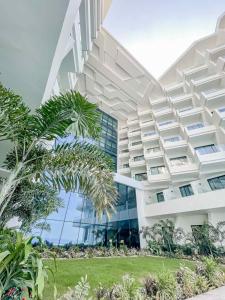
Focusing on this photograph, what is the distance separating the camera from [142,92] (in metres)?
27.3

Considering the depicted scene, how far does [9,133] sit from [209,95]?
810 inches

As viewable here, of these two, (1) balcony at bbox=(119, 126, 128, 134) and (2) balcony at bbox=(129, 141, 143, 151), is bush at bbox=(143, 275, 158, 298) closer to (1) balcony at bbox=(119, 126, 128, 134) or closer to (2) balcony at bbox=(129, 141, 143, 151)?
(2) balcony at bbox=(129, 141, 143, 151)

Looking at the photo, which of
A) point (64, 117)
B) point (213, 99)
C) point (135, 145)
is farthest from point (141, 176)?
point (64, 117)

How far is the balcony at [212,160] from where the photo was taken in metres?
14.6

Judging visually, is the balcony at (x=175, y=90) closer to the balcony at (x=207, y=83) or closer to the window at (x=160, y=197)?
the balcony at (x=207, y=83)

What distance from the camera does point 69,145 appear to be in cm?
Result: 420

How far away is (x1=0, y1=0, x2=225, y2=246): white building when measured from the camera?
3.64 m

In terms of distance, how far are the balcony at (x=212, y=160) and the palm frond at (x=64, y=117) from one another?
1387cm

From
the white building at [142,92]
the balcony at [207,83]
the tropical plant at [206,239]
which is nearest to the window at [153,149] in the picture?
the white building at [142,92]

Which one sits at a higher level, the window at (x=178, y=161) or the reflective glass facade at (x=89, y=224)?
the window at (x=178, y=161)

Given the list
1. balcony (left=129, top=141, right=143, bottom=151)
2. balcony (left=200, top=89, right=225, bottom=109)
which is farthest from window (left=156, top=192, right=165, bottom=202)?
balcony (left=200, top=89, right=225, bottom=109)

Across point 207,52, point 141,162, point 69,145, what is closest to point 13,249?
point 69,145

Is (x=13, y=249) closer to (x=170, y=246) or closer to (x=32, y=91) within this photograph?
(x=32, y=91)

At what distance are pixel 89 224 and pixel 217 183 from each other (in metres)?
11.0
